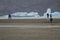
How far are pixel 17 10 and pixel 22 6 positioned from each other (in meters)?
0.54

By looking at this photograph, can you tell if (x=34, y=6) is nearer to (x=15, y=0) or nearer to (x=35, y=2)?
(x=35, y=2)

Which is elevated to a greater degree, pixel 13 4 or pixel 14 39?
pixel 13 4

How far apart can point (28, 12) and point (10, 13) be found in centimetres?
141

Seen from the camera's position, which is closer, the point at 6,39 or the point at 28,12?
the point at 6,39

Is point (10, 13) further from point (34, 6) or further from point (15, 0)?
point (34, 6)

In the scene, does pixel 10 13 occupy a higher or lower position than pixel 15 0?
lower

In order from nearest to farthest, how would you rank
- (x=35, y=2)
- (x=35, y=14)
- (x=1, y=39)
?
(x=1, y=39)
(x=35, y=14)
(x=35, y=2)

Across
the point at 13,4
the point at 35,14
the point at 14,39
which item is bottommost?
the point at 14,39

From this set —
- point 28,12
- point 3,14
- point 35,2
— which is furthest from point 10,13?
point 35,2

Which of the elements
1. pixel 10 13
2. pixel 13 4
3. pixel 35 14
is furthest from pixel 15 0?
pixel 35 14

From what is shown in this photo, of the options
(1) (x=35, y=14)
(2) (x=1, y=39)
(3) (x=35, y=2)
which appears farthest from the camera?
(3) (x=35, y=2)

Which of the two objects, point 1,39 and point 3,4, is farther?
point 3,4

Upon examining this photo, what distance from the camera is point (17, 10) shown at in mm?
11523

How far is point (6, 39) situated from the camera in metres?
4.07
